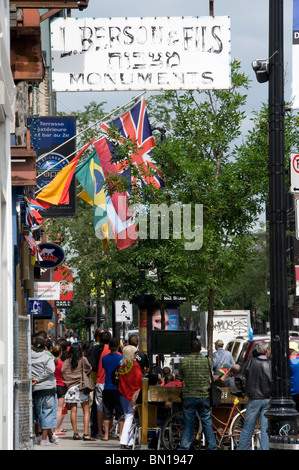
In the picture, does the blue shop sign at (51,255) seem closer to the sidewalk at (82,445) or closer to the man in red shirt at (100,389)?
the man in red shirt at (100,389)

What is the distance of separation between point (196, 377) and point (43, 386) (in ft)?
9.78

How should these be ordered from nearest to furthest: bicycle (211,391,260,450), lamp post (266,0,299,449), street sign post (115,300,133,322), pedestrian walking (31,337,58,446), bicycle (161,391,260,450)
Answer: lamp post (266,0,299,449)
bicycle (211,391,260,450)
bicycle (161,391,260,450)
pedestrian walking (31,337,58,446)
street sign post (115,300,133,322)

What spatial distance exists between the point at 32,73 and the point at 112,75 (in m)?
4.51

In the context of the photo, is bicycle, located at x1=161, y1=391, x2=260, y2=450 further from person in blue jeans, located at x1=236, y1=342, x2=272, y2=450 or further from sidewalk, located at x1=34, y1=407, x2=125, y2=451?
sidewalk, located at x1=34, y1=407, x2=125, y2=451

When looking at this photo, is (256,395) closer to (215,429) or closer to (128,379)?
(215,429)

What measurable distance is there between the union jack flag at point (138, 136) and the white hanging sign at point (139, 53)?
375 centimetres

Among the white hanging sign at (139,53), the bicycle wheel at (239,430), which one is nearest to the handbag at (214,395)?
the bicycle wheel at (239,430)

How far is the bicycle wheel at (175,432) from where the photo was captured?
15.1 m

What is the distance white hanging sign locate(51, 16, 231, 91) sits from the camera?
16688 millimetres

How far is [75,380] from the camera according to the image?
18.9 meters

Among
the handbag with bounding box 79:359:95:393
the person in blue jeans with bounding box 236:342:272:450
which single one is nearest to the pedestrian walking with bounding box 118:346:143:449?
the handbag with bounding box 79:359:95:393

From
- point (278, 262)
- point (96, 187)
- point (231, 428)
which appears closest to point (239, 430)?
point (231, 428)

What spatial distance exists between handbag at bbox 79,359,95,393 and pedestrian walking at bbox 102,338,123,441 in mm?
710
